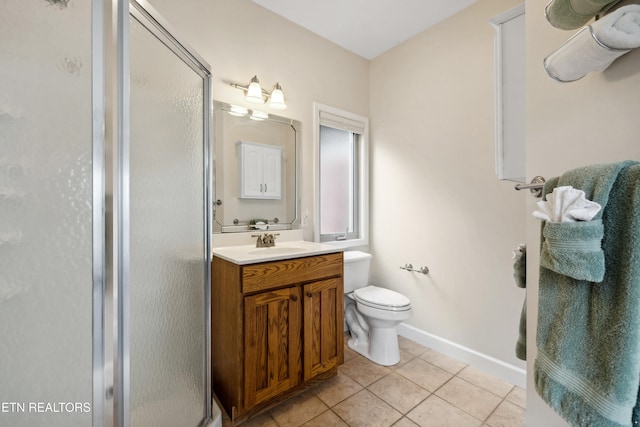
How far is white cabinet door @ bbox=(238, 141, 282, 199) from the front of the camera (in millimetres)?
1839

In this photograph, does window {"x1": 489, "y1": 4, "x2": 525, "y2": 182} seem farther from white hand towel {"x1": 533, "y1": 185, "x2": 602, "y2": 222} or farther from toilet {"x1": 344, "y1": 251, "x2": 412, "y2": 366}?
toilet {"x1": 344, "y1": 251, "x2": 412, "y2": 366}

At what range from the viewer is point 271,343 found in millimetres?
1362

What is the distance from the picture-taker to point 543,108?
0.69m

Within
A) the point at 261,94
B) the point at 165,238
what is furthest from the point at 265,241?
the point at 261,94

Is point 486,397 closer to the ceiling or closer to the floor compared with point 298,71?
closer to the floor

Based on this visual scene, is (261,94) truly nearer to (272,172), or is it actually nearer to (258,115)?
(258,115)

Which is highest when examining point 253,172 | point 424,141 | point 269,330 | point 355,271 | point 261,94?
point 261,94

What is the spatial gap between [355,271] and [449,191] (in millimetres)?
988

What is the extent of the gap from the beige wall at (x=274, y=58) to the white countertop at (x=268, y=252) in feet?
1.10

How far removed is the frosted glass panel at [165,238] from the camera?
89cm

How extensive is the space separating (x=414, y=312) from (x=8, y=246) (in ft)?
7.82

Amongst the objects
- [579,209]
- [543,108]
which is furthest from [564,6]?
[579,209]

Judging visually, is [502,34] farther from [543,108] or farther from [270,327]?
[270,327]

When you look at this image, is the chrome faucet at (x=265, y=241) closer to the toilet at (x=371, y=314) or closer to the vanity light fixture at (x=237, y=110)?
the toilet at (x=371, y=314)
